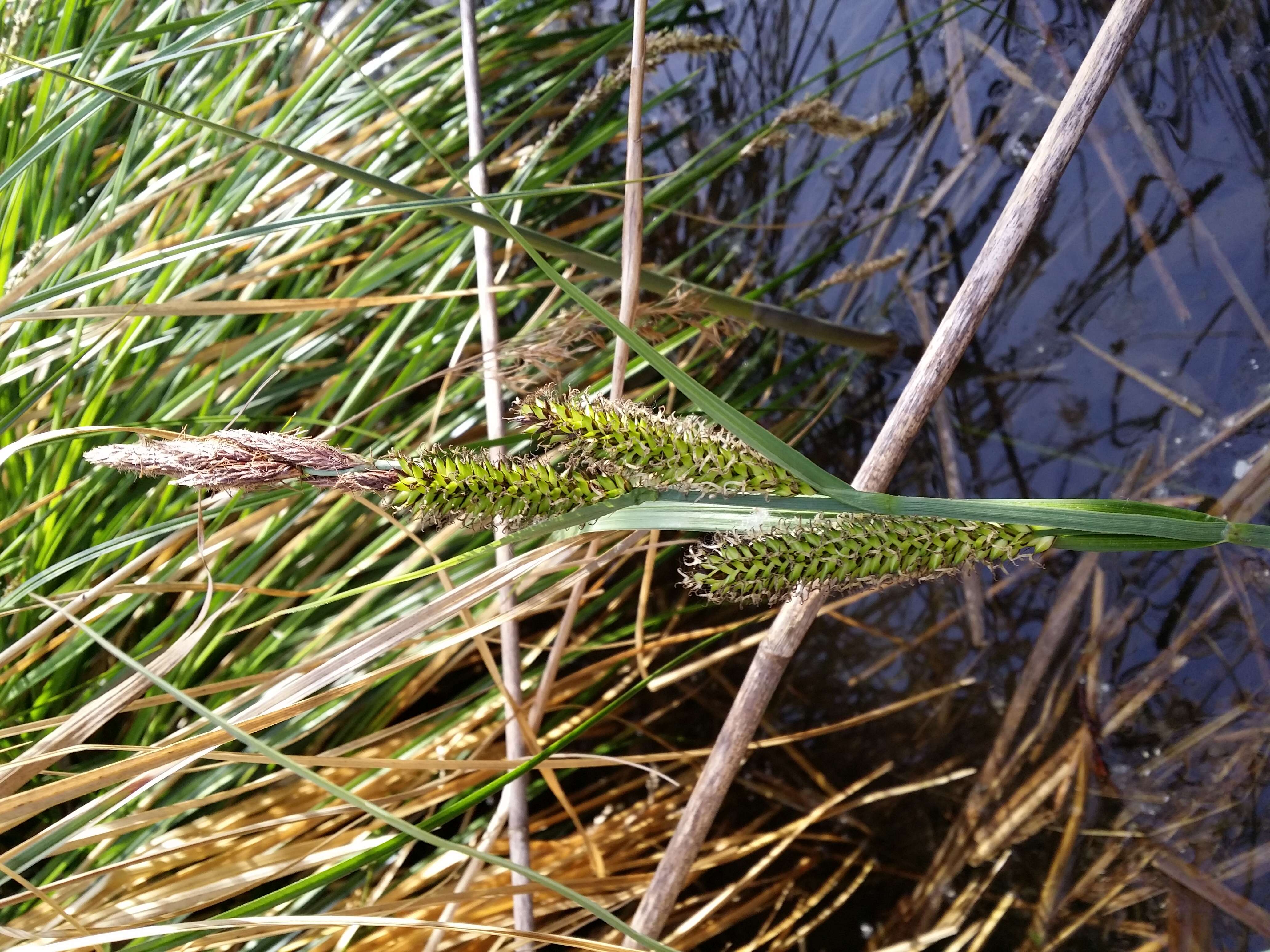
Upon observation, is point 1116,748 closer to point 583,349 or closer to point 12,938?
point 583,349

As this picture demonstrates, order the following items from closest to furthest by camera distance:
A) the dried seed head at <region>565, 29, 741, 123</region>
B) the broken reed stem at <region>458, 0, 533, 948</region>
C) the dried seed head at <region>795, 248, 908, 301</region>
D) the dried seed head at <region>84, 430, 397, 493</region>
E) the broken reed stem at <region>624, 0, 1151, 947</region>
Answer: the dried seed head at <region>84, 430, 397, 493</region> < the broken reed stem at <region>624, 0, 1151, 947</region> < the broken reed stem at <region>458, 0, 533, 948</region> < the dried seed head at <region>565, 29, 741, 123</region> < the dried seed head at <region>795, 248, 908, 301</region>

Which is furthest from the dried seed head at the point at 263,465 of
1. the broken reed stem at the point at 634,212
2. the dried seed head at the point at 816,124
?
the dried seed head at the point at 816,124

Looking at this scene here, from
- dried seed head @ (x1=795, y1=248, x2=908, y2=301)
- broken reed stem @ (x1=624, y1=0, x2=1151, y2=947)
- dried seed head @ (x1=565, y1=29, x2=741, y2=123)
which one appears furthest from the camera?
dried seed head @ (x1=795, y1=248, x2=908, y2=301)

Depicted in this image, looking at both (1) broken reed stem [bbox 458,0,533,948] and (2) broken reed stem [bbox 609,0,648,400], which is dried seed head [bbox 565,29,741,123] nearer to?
(1) broken reed stem [bbox 458,0,533,948]

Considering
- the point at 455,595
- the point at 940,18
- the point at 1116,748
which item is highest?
the point at 940,18

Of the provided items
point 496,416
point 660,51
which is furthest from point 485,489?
point 660,51

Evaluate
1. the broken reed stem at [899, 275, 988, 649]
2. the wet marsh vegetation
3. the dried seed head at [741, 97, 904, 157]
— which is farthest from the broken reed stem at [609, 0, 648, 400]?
the broken reed stem at [899, 275, 988, 649]

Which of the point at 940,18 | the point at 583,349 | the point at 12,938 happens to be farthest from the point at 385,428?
the point at 940,18
